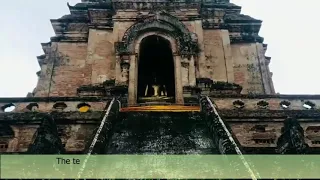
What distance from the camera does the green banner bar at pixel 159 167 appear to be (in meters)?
7.77

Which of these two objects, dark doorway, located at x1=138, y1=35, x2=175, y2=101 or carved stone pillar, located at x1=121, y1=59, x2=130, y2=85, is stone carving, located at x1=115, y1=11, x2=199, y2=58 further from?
carved stone pillar, located at x1=121, y1=59, x2=130, y2=85

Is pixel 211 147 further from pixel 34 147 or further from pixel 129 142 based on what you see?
pixel 34 147

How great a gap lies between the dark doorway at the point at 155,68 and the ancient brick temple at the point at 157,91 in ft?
0.13

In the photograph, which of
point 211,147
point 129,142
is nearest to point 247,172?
point 211,147

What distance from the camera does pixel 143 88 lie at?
1759 cm

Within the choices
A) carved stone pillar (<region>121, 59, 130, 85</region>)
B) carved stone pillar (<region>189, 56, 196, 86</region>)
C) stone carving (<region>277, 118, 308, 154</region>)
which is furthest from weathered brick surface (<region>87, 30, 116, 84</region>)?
stone carving (<region>277, 118, 308, 154</region>)

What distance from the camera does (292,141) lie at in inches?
369

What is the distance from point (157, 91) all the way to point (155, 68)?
1879 mm

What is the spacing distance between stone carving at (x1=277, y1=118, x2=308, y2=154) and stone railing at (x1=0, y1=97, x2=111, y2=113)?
4.70 m

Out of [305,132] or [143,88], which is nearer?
[305,132]

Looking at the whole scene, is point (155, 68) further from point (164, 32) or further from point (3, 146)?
point (3, 146)

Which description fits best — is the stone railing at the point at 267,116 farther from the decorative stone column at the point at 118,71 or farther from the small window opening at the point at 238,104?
the decorative stone column at the point at 118,71

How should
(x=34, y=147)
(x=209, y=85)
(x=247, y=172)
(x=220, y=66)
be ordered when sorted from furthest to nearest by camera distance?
(x=220, y=66)
(x=209, y=85)
(x=34, y=147)
(x=247, y=172)

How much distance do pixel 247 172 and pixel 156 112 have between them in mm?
4902
